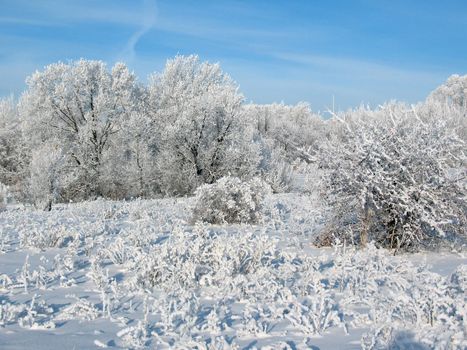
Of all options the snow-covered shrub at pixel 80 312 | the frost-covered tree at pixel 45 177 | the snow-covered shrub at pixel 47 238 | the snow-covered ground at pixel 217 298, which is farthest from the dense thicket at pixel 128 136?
the snow-covered shrub at pixel 80 312

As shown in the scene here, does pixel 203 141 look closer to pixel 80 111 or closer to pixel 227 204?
pixel 80 111

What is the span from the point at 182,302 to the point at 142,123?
63.3ft

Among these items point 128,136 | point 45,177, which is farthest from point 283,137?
point 45,177

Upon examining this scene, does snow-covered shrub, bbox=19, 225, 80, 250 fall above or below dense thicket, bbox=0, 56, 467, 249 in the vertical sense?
below

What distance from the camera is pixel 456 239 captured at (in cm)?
814

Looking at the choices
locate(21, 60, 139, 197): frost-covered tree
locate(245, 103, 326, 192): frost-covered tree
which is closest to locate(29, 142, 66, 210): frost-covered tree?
locate(21, 60, 139, 197): frost-covered tree

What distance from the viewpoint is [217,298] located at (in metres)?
5.14

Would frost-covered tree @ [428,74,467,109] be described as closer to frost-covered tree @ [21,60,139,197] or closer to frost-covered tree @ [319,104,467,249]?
frost-covered tree @ [21,60,139,197]

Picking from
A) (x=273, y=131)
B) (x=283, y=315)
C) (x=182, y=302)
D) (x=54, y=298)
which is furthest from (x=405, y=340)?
(x=273, y=131)

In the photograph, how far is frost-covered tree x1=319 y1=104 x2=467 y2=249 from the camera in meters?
7.30

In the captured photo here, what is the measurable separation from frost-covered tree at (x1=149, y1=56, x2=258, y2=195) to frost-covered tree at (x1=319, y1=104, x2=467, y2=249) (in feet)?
49.1

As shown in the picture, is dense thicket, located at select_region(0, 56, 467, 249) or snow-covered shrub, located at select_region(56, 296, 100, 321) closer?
snow-covered shrub, located at select_region(56, 296, 100, 321)

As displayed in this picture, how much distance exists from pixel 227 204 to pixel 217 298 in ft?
16.7

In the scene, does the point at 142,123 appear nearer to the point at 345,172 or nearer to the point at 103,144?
the point at 103,144
